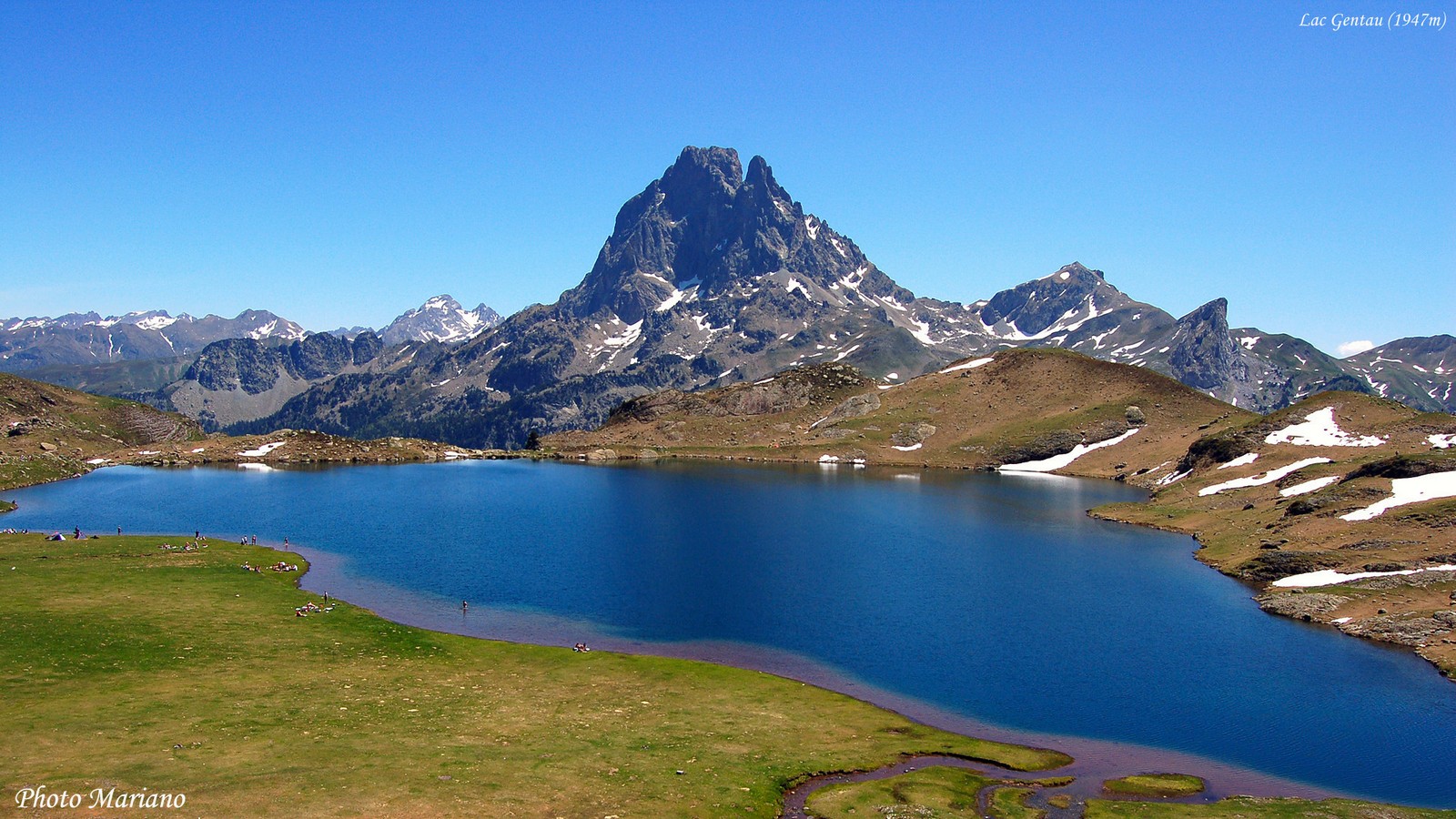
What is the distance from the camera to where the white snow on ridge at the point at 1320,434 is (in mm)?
148125

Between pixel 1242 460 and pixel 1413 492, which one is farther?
pixel 1242 460

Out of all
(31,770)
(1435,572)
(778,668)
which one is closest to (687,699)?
(778,668)

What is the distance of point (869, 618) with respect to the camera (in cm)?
7831

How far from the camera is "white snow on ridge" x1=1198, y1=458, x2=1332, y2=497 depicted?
13716cm

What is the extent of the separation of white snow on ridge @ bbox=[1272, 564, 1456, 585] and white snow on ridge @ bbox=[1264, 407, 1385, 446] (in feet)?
244

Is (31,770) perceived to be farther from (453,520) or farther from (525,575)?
(453,520)

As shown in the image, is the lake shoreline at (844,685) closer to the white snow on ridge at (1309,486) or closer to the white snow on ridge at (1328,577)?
the white snow on ridge at (1328,577)

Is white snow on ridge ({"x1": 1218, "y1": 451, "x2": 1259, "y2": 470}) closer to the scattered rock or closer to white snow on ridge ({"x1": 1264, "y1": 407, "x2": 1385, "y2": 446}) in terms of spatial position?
white snow on ridge ({"x1": 1264, "y1": 407, "x2": 1385, "y2": 446})

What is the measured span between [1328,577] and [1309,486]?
136 ft

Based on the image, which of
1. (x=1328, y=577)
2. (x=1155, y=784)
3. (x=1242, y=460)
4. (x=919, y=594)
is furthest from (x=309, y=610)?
(x=1242, y=460)

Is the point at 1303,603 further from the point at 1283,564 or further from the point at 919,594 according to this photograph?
the point at 919,594

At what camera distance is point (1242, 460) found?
151375 millimetres

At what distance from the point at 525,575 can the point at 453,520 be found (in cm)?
4012

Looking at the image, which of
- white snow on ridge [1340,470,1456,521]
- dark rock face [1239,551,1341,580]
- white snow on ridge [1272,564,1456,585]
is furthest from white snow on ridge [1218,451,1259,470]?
white snow on ridge [1272,564,1456,585]
